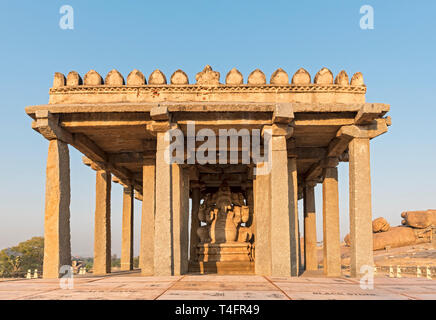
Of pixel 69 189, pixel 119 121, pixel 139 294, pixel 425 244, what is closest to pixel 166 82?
pixel 119 121

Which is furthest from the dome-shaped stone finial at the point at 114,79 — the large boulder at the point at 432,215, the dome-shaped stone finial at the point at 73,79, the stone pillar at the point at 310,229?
the large boulder at the point at 432,215

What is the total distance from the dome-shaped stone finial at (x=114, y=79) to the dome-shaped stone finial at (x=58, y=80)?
161 cm

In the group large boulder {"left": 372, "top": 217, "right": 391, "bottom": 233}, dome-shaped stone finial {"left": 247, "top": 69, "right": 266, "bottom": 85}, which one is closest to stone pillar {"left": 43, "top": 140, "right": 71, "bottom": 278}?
dome-shaped stone finial {"left": 247, "top": 69, "right": 266, "bottom": 85}

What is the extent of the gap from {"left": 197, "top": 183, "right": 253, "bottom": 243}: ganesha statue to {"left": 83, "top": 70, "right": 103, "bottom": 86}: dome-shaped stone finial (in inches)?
417

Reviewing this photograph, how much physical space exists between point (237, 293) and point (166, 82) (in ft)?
32.8

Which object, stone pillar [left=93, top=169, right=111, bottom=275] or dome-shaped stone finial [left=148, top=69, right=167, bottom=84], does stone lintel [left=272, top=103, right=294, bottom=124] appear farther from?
stone pillar [left=93, top=169, right=111, bottom=275]

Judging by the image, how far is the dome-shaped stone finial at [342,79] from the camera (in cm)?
1684

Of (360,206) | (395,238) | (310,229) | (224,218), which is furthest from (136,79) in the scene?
(395,238)

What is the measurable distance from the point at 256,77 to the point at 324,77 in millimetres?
2586

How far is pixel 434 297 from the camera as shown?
877 centimetres

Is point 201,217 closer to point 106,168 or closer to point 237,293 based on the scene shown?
point 106,168

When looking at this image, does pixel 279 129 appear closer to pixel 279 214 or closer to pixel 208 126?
pixel 208 126

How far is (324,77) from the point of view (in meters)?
16.9

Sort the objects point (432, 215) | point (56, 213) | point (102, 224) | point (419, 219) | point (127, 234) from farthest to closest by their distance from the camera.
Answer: point (419, 219)
point (432, 215)
point (127, 234)
point (102, 224)
point (56, 213)
